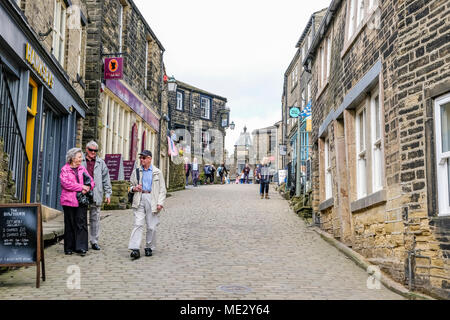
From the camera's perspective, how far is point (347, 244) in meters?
10.3

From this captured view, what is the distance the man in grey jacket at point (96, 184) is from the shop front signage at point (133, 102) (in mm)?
7685

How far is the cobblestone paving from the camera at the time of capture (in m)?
6.19

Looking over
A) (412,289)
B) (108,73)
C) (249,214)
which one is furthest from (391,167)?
(108,73)

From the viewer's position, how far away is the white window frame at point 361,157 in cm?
963

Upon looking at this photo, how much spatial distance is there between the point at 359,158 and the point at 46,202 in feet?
24.3

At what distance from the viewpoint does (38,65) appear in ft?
35.3

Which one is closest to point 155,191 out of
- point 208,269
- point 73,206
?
point 73,206

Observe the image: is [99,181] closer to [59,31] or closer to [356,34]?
[356,34]

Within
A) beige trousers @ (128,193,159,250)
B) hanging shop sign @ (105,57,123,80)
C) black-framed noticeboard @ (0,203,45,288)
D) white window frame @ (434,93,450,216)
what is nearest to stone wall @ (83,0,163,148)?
hanging shop sign @ (105,57,123,80)

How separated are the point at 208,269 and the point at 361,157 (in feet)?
12.9

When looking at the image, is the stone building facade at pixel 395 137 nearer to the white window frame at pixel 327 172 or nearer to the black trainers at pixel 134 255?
the white window frame at pixel 327 172

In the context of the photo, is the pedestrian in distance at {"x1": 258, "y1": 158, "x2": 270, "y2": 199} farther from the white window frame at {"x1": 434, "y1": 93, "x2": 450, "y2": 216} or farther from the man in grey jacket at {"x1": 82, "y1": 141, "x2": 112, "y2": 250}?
the white window frame at {"x1": 434, "y1": 93, "x2": 450, "y2": 216}

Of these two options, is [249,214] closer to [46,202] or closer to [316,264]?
[46,202]

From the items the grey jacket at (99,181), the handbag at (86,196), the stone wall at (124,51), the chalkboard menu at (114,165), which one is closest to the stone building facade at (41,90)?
the stone wall at (124,51)
